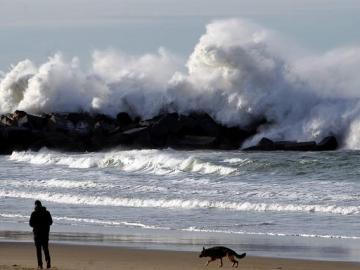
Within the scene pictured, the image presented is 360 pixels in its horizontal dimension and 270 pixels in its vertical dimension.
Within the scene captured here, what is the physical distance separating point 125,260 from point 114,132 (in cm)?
2631

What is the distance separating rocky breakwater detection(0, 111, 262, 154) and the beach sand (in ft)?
69.2

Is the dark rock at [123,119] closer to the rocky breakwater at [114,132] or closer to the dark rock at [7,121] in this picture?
the rocky breakwater at [114,132]

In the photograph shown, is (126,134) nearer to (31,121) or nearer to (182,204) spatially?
(31,121)

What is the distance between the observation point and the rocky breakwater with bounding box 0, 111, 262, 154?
38.8 metres

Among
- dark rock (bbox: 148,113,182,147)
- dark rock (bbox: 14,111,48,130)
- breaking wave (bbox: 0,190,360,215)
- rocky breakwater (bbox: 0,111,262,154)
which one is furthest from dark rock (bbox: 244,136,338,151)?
breaking wave (bbox: 0,190,360,215)

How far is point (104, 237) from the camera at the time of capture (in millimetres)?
18016

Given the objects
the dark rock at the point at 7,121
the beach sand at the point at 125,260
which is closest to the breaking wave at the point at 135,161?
the dark rock at the point at 7,121

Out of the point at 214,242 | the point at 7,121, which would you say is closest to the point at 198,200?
the point at 214,242

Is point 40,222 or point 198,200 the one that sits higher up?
point 198,200

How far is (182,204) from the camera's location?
2275 cm

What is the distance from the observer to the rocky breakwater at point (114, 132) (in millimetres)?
38812

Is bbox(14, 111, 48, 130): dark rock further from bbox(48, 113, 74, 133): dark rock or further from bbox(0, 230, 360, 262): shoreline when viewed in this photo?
bbox(0, 230, 360, 262): shoreline

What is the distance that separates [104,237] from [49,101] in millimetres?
31729

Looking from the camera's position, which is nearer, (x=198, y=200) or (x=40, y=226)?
(x=40, y=226)
